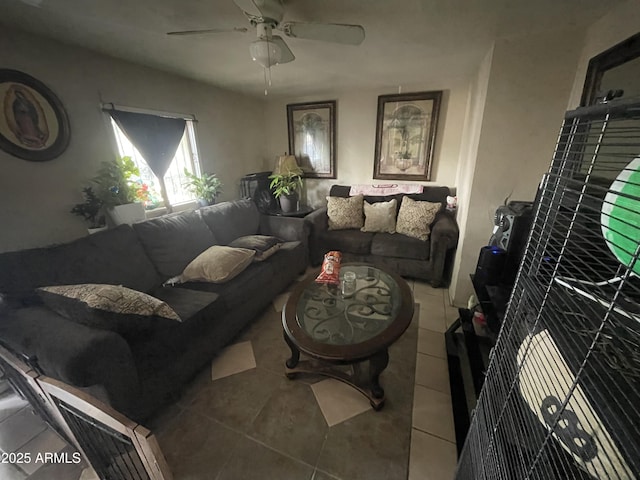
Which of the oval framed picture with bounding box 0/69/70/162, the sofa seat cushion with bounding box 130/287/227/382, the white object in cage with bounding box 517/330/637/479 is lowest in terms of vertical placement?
the sofa seat cushion with bounding box 130/287/227/382

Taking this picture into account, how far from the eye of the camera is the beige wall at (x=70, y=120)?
160 centimetres

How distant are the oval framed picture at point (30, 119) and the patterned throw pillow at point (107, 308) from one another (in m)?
1.08

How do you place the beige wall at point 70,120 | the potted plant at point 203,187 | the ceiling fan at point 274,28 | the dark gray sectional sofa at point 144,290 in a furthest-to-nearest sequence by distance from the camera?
the potted plant at point 203,187 → the beige wall at point 70,120 → the ceiling fan at point 274,28 → the dark gray sectional sofa at point 144,290

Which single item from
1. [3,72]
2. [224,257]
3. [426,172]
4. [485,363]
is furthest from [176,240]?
[426,172]

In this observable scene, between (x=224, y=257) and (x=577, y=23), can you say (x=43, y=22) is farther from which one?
(x=577, y=23)

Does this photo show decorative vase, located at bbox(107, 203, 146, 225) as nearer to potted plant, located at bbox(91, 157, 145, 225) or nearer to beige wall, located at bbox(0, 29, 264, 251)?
potted plant, located at bbox(91, 157, 145, 225)

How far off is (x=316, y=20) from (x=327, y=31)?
0.31 m

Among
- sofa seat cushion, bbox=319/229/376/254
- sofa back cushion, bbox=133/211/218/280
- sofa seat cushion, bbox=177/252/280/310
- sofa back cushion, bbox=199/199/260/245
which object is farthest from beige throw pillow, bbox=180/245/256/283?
sofa seat cushion, bbox=319/229/376/254

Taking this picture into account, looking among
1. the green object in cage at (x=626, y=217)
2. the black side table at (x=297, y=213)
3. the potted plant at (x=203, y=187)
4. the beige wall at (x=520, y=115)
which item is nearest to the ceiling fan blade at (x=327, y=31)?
the beige wall at (x=520, y=115)

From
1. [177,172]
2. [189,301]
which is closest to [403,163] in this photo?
[177,172]

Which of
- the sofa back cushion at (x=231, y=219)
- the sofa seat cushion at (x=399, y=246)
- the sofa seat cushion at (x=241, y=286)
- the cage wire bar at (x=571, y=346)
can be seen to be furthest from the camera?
the sofa seat cushion at (x=399, y=246)

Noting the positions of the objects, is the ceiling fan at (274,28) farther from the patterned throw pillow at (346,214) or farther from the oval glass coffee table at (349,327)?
the patterned throw pillow at (346,214)

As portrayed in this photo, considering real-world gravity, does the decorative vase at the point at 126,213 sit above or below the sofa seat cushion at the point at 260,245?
above

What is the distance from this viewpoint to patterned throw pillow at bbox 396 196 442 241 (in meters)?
2.61
